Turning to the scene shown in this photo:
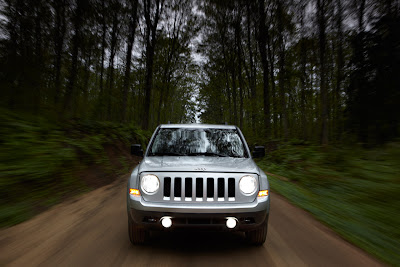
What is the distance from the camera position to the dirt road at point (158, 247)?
3.08m

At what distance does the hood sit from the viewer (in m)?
3.28

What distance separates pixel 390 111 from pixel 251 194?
7547 mm

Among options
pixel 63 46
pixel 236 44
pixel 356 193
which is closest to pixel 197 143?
pixel 356 193

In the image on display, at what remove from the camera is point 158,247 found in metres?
3.50

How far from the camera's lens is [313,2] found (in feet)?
42.4

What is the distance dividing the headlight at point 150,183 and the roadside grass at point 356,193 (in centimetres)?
277

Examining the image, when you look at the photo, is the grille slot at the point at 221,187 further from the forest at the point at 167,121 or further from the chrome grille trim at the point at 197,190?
the forest at the point at 167,121

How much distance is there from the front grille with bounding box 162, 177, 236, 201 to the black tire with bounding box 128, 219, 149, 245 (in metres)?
0.58

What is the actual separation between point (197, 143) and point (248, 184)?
4.61ft

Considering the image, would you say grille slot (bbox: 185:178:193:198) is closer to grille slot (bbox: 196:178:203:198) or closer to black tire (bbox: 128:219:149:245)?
grille slot (bbox: 196:178:203:198)

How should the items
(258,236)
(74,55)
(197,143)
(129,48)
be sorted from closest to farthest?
(258,236) → (197,143) → (74,55) → (129,48)

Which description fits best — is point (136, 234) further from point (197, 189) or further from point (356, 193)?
point (356, 193)

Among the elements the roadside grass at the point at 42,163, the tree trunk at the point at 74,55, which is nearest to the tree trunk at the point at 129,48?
the tree trunk at the point at 74,55

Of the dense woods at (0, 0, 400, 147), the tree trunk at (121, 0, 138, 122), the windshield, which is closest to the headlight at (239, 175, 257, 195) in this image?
the windshield
